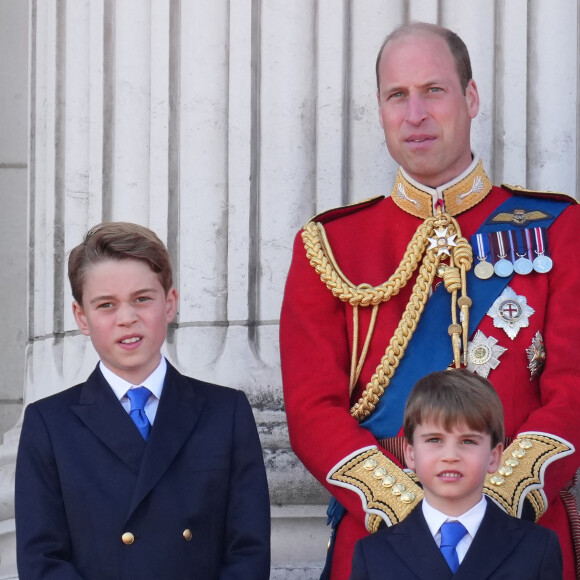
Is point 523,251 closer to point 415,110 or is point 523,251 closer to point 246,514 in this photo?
point 415,110

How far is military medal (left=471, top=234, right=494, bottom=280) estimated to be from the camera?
365cm

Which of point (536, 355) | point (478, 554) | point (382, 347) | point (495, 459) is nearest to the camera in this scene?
point (478, 554)

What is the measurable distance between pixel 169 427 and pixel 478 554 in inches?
30.8

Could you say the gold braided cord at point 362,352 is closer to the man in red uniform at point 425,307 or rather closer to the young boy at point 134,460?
the man in red uniform at point 425,307

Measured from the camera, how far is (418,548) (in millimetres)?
3072

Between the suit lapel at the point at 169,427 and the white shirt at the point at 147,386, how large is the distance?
21 millimetres

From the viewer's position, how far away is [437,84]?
372 centimetres

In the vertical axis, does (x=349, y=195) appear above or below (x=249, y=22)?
below

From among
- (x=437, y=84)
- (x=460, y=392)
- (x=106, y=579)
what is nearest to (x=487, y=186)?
(x=437, y=84)

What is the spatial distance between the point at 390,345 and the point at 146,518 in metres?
0.78

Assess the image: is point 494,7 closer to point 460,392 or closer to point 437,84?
point 437,84

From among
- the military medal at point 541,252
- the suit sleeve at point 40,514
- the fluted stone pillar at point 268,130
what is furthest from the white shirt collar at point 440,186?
the suit sleeve at point 40,514

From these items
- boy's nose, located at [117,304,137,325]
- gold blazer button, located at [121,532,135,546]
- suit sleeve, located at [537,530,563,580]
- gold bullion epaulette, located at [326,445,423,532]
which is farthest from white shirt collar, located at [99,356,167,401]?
suit sleeve, located at [537,530,563,580]

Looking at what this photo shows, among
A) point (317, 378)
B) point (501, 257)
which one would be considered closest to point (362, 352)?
point (317, 378)
